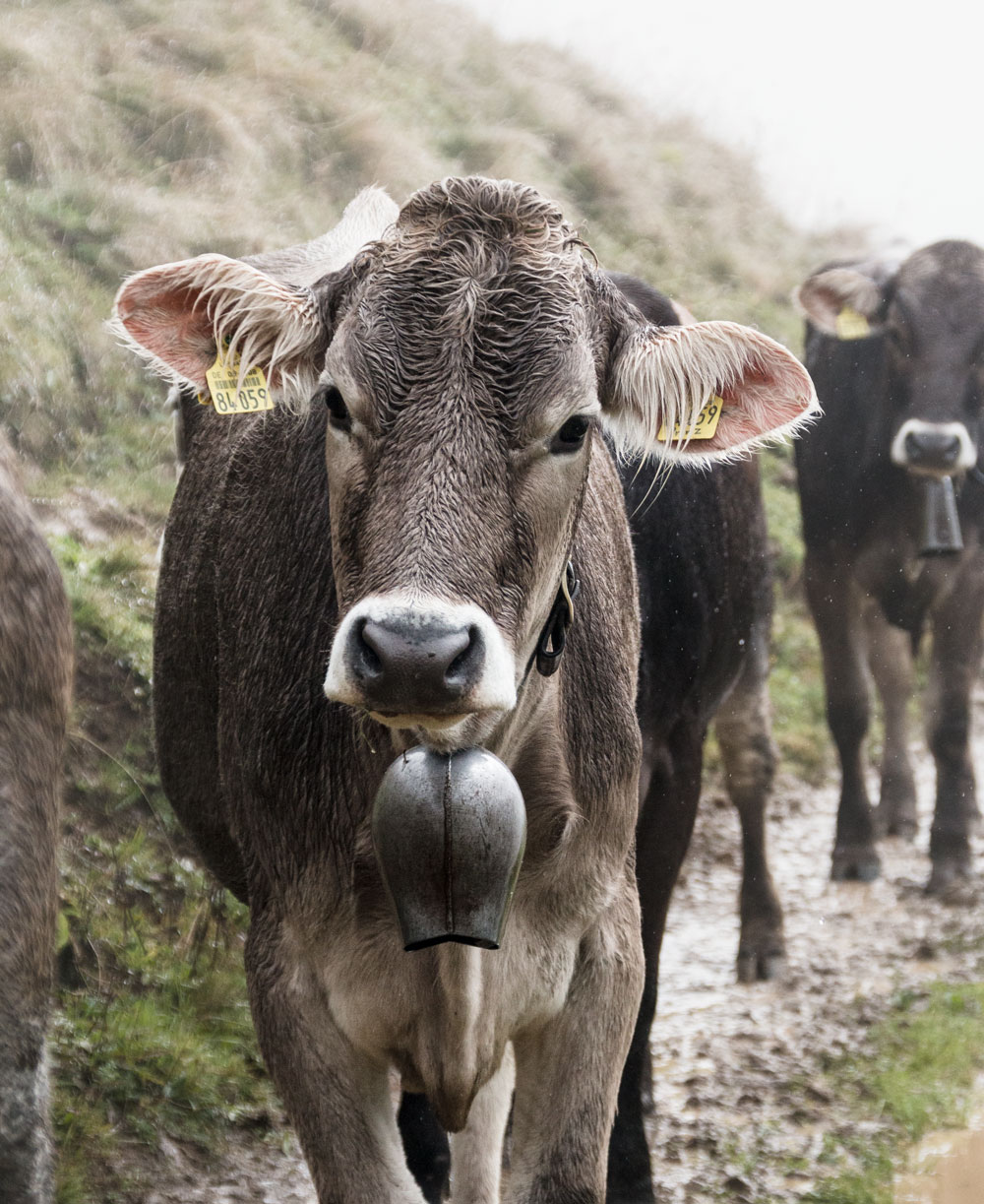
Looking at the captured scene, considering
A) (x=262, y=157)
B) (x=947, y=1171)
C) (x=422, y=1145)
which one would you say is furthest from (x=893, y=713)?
(x=262, y=157)

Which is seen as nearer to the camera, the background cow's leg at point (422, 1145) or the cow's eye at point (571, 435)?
the cow's eye at point (571, 435)

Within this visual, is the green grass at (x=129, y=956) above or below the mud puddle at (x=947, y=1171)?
above

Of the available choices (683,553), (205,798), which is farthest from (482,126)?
(205,798)

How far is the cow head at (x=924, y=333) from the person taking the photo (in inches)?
280

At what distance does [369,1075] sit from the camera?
3.31m

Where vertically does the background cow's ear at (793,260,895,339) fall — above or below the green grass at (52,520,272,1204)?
above

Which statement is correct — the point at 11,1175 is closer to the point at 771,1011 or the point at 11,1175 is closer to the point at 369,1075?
the point at 369,1075

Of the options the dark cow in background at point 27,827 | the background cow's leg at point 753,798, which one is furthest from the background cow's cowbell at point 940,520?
the dark cow in background at point 27,827

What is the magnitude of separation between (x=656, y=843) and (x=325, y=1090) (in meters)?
1.96

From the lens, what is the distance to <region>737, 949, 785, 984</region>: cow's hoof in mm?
6523

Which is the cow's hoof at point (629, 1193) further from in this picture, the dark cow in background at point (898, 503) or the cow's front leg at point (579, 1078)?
the dark cow in background at point (898, 503)

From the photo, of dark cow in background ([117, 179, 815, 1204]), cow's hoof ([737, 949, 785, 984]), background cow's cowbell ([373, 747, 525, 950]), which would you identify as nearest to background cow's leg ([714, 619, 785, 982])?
cow's hoof ([737, 949, 785, 984])

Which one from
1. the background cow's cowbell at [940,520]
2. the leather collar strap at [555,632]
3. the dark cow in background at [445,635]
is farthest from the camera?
the background cow's cowbell at [940,520]

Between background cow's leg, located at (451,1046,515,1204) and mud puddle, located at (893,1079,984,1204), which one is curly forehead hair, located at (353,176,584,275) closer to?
background cow's leg, located at (451,1046,515,1204)
